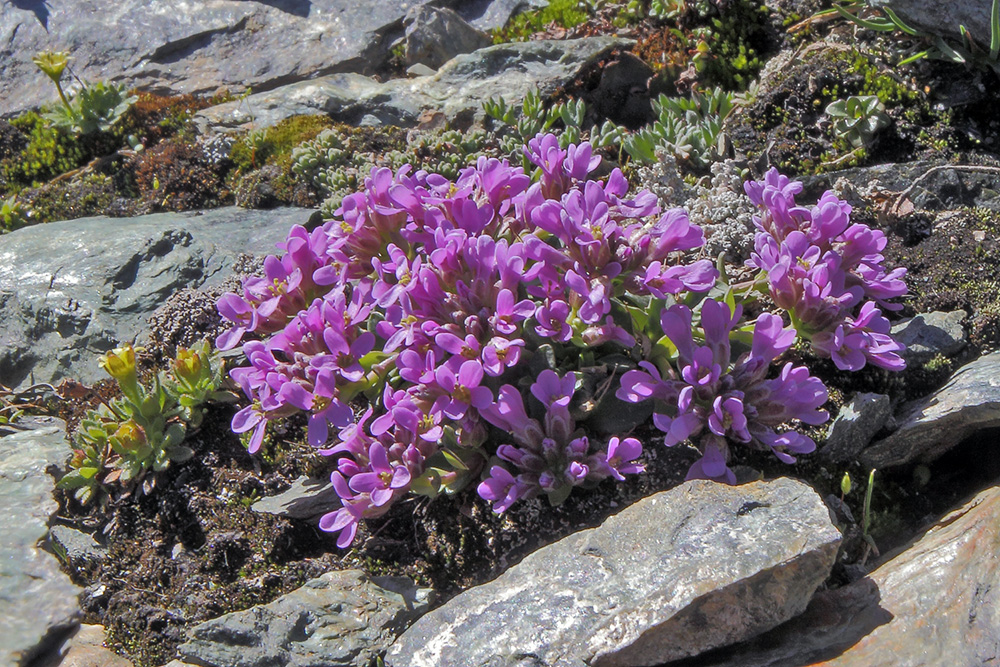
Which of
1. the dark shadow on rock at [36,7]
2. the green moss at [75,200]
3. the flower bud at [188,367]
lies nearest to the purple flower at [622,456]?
the flower bud at [188,367]

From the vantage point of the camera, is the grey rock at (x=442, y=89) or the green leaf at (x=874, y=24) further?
the grey rock at (x=442, y=89)

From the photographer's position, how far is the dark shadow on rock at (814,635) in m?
2.61

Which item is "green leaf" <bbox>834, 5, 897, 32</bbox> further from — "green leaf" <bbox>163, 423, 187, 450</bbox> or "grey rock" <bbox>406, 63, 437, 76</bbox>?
"green leaf" <bbox>163, 423, 187, 450</bbox>

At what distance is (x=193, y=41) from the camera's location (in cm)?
809

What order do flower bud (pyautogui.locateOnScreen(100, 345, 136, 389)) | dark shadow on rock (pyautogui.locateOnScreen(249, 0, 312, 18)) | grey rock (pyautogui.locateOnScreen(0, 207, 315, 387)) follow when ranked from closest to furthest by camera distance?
flower bud (pyautogui.locateOnScreen(100, 345, 136, 389))
grey rock (pyautogui.locateOnScreen(0, 207, 315, 387))
dark shadow on rock (pyautogui.locateOnScreen(249, 0, 312, 18))

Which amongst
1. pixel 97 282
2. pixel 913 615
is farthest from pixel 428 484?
pixel 97 282

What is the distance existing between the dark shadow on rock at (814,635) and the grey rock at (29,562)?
110 inches

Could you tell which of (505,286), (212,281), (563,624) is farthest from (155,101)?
(563,624)

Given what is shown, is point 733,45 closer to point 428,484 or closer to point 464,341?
point 464,341

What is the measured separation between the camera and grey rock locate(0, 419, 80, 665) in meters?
3.56

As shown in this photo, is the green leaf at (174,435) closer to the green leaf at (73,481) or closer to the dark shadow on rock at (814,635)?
the green leaf at (73,481)

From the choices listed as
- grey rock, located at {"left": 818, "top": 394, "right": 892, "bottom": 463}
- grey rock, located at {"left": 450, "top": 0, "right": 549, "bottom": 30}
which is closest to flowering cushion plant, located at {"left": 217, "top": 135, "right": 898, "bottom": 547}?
grey rock, located at {"left": 818, "top": 394, "right": 892, "bottom": 463}

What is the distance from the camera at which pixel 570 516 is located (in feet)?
10.8

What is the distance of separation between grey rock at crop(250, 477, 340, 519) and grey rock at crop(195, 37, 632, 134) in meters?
3.50
